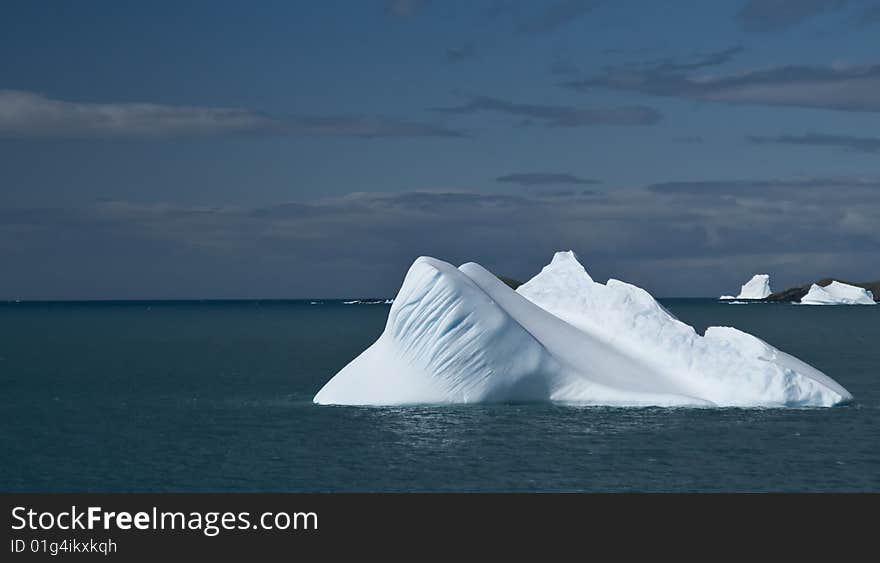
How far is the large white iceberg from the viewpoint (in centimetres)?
3384

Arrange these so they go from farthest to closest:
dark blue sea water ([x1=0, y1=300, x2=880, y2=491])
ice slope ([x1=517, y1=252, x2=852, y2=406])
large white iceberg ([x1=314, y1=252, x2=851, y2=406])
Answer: ice slope ([x1=517, y1=252, x2=852, y2=406]) → large white iceberg ([x1=314, y1=252, x2=851, y2=406]) → dark blue sea water ([x1=0, y1=300, x2=880, y2=491])

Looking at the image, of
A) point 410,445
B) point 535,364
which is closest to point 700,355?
point 535,364

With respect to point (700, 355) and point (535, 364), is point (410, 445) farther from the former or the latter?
point (700, 355)

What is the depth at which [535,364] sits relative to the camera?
112 ft

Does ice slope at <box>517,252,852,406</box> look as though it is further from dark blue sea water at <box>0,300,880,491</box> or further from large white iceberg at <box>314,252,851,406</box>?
dark blue sea water at <box>0,300,880,491</box>

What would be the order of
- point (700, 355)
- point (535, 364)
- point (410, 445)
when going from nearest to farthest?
point (410, 445) → point (535, 364) → point (700, 355)

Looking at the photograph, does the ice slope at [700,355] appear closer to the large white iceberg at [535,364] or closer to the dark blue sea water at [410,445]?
the large white iceberg at [535,364]

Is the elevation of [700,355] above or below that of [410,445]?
above

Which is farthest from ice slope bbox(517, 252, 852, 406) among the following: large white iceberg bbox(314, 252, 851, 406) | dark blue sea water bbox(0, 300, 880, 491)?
dark blue sea water bbox(0, 300, 880, 491)

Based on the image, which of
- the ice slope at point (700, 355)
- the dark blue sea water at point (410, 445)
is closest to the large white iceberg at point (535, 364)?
the ice slope at point (700, 355)

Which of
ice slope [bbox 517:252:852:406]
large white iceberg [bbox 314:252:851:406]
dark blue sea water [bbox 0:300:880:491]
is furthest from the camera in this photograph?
ice slope [bbox 517:252:852:406]

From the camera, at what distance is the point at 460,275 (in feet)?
115

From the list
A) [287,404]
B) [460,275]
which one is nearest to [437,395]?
[460,275]

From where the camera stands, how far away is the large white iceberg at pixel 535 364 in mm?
33844
